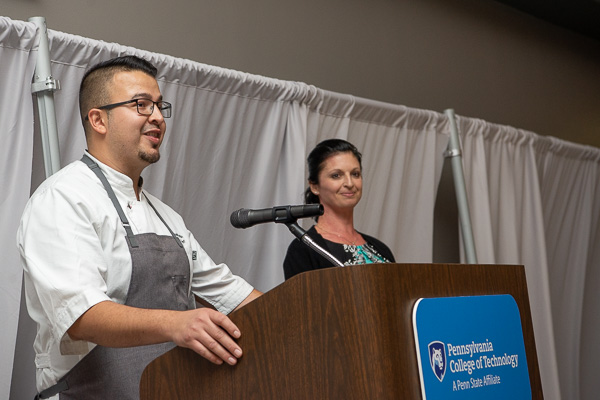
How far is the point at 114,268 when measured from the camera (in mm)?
1541

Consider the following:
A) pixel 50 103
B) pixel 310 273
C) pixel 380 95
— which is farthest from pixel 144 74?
pixel 380 95

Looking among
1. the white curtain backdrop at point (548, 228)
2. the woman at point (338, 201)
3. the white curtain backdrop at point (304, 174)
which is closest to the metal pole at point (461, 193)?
the white curtain backdrop at point (304, 174)

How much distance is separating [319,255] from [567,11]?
3.20m

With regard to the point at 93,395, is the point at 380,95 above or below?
above

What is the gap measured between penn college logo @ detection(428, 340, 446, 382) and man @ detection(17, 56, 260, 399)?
1.06 feet

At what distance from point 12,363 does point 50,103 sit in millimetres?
732

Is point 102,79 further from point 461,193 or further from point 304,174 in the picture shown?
point 461,193

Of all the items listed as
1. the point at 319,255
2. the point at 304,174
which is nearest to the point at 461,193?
the point at 304,174

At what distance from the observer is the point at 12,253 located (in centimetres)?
206

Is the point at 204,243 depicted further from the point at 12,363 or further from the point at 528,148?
the point at 528,148

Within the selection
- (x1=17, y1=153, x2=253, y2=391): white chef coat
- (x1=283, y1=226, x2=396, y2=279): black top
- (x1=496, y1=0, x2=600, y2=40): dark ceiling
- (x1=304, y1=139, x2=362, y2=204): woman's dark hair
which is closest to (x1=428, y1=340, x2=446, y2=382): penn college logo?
(x1=17, y1=153, x2=253, y2=391): white chef coat

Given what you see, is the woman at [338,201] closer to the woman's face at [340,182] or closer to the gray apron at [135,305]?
the woman's face at [340,182]

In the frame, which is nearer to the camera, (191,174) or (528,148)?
(191,174)

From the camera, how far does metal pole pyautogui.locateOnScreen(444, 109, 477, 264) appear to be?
10.8ft
